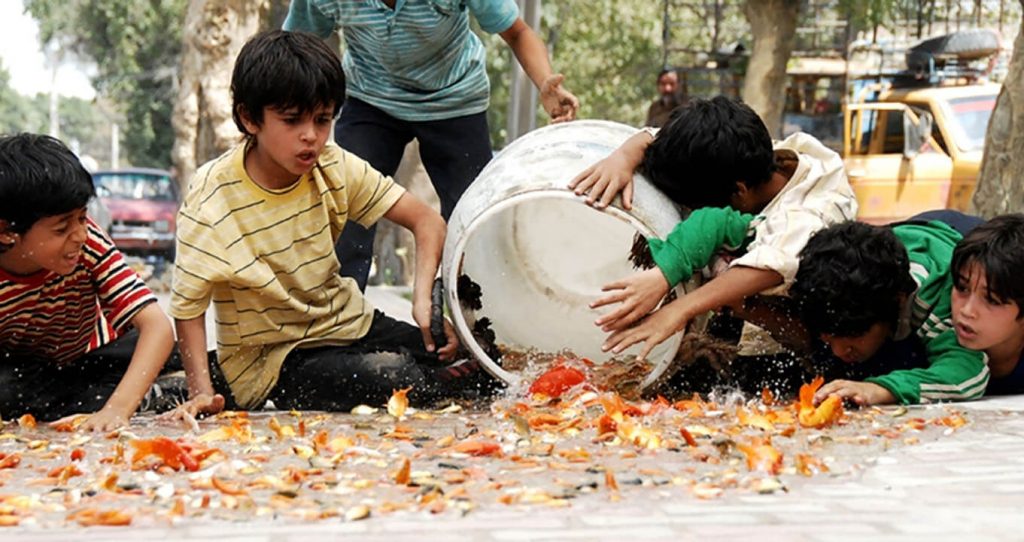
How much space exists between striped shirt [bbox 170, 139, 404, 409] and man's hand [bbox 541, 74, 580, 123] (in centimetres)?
80

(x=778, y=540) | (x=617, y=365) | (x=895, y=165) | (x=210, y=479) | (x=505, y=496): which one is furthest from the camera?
(x=895, y=165)

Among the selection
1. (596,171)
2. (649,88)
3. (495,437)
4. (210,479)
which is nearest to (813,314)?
(596,171)

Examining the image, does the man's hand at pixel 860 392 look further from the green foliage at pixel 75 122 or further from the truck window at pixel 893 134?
the green foliage at pixel 75 122

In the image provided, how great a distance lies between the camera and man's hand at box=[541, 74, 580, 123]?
5.18 m

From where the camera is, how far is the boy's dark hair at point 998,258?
416cm

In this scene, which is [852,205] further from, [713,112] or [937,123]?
[937,123]

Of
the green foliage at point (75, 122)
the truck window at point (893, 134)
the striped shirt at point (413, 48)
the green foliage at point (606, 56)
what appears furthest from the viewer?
the green foliage at point (75, 122)

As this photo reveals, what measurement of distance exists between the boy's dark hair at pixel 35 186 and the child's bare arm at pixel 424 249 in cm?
111

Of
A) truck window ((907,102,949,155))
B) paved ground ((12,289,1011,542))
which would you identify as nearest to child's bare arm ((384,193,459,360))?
paved ground ((12,289,1011,542))

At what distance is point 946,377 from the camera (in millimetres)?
4332

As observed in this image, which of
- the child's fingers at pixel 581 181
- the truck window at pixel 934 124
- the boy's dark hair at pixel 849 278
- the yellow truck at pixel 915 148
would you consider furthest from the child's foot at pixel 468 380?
the truck window at pixel 934 124

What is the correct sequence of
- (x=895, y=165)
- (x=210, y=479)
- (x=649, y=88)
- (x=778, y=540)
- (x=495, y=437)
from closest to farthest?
1. (x=778, y=540)
2. (x=210, y=479)
3. (x=495, y=437)
4. (x=895, y=165)
5. (x=649, y=88)

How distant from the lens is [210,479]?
123 inches

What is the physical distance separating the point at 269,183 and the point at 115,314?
0.65m
